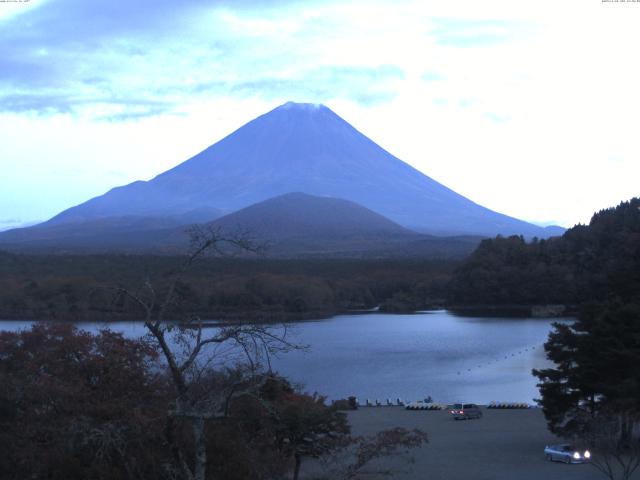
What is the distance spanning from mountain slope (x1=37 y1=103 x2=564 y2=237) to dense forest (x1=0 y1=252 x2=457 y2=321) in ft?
192

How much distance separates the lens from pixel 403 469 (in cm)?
1067

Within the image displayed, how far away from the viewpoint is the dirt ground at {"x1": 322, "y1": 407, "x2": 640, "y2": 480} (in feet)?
34.1

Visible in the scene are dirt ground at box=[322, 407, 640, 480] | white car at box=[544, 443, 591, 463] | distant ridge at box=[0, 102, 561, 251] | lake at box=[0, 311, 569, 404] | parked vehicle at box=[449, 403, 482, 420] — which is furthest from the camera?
distant ridge at box=[0, 102, 561, 251]

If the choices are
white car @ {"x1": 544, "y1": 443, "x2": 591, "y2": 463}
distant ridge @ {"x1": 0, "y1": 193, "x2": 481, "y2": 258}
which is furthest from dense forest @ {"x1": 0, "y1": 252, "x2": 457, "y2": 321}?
white car @ {"x1": 544, "y1": 443, "x2": 591, "y2": 463}

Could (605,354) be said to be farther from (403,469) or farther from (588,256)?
(588,256)

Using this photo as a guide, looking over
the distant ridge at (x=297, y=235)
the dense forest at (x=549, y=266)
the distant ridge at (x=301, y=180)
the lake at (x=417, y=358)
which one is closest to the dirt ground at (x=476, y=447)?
the lake at (x=417, y=358)

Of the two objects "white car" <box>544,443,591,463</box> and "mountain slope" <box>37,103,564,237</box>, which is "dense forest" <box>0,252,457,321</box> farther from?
"mountain slope" <box>37,103,564,237</box>

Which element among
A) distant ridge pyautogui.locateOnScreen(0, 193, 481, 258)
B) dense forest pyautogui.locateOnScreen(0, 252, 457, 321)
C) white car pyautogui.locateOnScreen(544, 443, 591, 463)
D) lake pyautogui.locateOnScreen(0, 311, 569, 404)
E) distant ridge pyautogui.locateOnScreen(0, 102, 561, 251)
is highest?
distant ridge pyautogui.locateOnScreen(0, 102, 561, 251)

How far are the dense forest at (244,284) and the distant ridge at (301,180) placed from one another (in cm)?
5798

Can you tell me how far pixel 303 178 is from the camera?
114 metres

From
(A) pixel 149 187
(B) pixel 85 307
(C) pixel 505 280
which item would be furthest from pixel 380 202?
(B) pixel 85 307

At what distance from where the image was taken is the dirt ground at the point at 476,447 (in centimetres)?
1039

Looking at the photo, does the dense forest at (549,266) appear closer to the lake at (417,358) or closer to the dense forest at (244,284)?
the dense forest at (244,284)

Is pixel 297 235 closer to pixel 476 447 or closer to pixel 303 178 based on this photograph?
pixel 303 178
